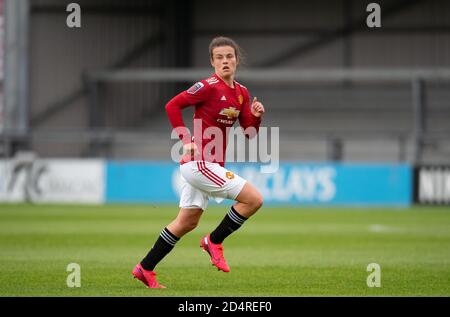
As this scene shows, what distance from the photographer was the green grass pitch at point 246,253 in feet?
31.7

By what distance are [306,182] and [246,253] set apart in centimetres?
1220

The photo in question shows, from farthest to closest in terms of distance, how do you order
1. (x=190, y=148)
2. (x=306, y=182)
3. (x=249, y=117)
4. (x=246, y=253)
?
1. (x=306, y=182)
2. (x=246, y=253)
3. (x=249, y=117)
4. (x=190, y=148)

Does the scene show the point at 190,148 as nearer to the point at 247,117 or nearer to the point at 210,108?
the point at 210,108

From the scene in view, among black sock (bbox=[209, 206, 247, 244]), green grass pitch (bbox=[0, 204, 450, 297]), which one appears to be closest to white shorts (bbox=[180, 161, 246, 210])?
black sock (bbox=[209, 206, 247, 244])

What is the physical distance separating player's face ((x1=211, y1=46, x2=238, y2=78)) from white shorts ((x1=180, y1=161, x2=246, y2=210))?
2.74 feet

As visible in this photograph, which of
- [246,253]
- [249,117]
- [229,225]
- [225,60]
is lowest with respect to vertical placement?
[246,253]

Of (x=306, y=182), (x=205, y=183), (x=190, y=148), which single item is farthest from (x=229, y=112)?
(x=306, y=182)

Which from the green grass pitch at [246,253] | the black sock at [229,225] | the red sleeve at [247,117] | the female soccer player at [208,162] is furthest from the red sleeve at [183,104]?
the green grass pitch at [246,253]

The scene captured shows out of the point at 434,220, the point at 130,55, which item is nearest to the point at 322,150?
the point at 130,55

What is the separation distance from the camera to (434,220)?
20.2 meters

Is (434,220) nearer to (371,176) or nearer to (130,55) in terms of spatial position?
(371,176)

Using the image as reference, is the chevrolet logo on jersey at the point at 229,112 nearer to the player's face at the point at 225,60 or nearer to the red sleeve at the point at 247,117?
the red sleeve at the point at 247,117

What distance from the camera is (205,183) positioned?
30.5 feet

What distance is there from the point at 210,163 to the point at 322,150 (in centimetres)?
2453
